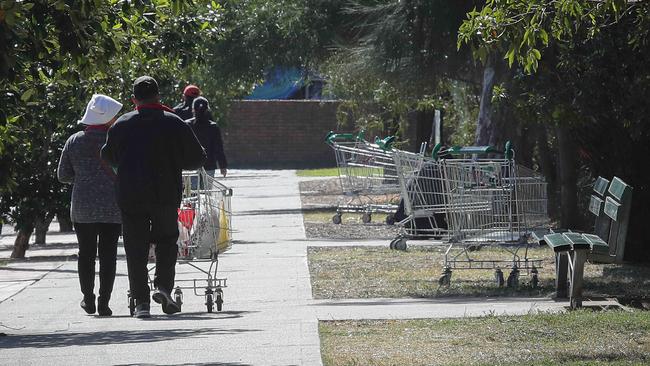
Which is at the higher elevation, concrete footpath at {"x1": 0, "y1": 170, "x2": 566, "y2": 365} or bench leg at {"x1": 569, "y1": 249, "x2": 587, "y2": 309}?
bench leg at {"x1": 569, "y1": 249, "x2": 587, "y2": 309}

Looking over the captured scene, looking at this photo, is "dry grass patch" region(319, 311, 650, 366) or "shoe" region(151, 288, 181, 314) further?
"shoe" region(151, 288, 181, 314)

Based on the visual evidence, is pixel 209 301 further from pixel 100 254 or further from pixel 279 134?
pixel 279 134

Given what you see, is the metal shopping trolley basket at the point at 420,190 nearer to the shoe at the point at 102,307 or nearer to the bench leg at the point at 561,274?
the bench leg at the point at 561,274

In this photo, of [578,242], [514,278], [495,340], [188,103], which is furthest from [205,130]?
[495,340]

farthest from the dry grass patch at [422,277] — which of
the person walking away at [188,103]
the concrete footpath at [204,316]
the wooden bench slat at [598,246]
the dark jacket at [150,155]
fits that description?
the dark jacket at [150,155]

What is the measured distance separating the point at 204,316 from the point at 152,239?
1026mm

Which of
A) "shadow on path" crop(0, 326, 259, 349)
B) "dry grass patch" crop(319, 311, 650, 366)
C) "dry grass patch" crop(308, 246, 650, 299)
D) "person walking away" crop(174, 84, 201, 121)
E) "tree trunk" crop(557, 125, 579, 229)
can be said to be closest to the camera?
"dry grass patch" crop(319, 311, 650, 366)

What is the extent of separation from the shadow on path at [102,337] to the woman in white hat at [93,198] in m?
1.15

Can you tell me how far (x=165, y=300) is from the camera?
33.3 ft

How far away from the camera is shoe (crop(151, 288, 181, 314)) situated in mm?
10117

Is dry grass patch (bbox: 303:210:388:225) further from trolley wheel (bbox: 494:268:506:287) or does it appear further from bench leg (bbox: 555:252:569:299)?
bench leg (bbox: 555:252:569:299)

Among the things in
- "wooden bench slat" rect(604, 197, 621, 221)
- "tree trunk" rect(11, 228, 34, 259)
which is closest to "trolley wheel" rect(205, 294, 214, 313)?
"wooden bench slat" rect(604, 197, 621, 221)

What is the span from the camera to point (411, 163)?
14.6 metres

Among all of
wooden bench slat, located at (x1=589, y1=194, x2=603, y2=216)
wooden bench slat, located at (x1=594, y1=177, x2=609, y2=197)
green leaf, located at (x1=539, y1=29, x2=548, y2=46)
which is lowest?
wooden bench slat, located at (x1=589, y1=194, x2=603, y2=216)
